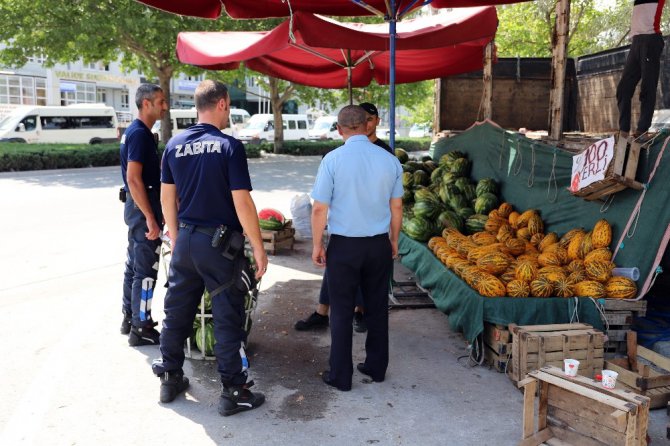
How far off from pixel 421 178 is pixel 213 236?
6260 millimetres

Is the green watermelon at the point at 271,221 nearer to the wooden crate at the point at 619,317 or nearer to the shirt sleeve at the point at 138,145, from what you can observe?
the shirt sleeve at the point at 138,145

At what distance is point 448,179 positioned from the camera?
9.46 metres

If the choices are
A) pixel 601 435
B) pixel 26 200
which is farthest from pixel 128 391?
pixel 26 200

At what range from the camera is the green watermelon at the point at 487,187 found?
8499 mm

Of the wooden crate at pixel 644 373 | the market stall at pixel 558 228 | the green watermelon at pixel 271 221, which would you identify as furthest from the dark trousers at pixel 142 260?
the wooden crate at pixel 644 373

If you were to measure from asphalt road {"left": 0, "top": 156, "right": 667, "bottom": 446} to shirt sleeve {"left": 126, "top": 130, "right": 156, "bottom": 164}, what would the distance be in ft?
5.73

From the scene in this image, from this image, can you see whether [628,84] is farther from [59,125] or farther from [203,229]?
[59,125]

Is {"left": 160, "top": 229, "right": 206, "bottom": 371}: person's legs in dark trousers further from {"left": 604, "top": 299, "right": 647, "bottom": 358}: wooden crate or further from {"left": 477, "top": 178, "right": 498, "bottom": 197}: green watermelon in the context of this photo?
{"left": 477, "top": 178, "right": 498, "bottom": 197}: green watermelon

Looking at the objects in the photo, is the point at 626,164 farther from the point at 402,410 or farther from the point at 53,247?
the point at 53,247

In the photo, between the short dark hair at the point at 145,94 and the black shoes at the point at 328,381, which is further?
the short dark hair at the point at 145,94

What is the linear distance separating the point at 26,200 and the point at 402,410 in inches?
501

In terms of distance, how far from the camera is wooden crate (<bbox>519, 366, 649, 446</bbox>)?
3295 millimetres

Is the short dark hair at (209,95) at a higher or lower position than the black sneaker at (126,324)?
higher

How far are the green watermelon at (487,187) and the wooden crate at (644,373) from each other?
12.8ft
